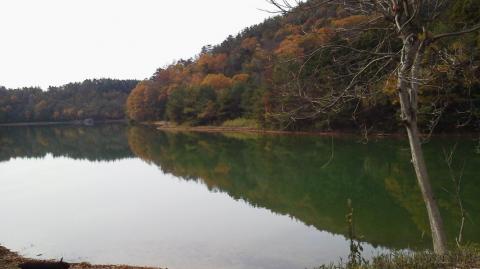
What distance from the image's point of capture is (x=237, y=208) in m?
16.0

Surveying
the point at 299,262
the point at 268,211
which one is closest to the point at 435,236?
the point at 299,262

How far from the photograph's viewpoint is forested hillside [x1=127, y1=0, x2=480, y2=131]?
5.13 meters

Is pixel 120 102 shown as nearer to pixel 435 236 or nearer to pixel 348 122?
pixel 348 122

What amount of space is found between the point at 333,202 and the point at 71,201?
10.7 metres

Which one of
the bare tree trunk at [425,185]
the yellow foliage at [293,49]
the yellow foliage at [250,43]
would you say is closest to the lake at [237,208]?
the bare tree trunk at [425,185]

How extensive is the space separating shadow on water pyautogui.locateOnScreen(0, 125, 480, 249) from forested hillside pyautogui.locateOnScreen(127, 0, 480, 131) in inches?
45.6

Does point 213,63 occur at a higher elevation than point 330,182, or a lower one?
higher

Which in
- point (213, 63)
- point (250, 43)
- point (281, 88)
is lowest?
point (281, 88)

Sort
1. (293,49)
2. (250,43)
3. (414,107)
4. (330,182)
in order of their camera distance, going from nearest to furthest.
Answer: (414,107), (330,182), (293,49), (250,43)

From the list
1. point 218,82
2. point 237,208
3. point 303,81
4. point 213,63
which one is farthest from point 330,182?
point 213,63

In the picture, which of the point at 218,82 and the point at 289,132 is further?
the point at 218,82

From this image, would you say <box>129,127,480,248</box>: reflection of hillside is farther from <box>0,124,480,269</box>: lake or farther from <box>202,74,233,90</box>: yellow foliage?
<box>202,74,233,90</box>: yellow foliage

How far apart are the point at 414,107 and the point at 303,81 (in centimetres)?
183

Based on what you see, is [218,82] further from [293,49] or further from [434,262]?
[434,262]
